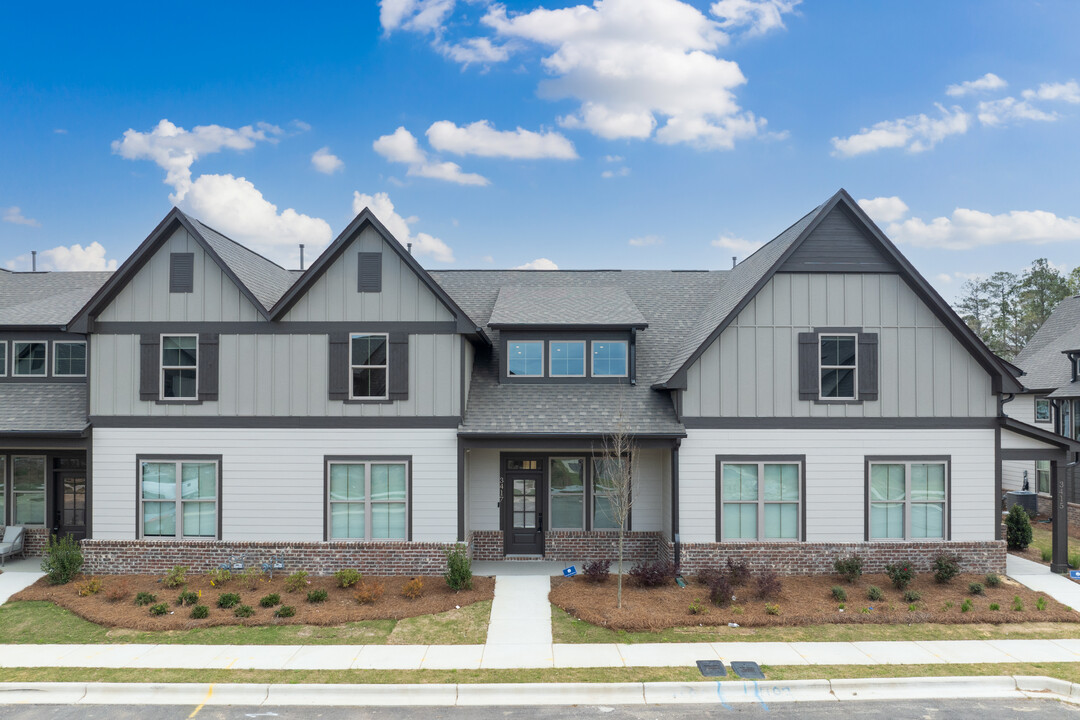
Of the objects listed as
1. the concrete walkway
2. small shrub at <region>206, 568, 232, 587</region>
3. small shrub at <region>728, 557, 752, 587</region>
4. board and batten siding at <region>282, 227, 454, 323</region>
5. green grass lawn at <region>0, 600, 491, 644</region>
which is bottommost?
the concrete walkway

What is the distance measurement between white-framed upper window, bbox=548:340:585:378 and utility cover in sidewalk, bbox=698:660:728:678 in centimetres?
831

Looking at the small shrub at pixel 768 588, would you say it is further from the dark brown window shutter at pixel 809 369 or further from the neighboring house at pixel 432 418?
the dark brown window shutter at pixel 809 369

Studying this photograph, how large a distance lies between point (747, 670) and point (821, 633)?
2499 mm

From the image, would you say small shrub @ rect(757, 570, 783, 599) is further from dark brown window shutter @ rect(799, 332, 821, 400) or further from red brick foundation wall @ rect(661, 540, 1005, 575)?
dark brown window shutter @ rect(799, 332, 821, 400)

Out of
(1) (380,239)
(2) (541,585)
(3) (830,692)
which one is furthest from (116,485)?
(3) (830,692)

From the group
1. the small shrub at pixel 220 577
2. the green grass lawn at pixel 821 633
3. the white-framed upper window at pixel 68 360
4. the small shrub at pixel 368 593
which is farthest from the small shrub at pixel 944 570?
the white-framed upper window at pixel 68 360

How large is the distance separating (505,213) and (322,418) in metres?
22.1

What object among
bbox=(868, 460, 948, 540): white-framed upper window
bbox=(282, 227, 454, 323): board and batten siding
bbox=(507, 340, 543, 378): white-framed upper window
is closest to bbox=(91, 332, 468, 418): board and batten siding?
bbox=(282, 227, 454, 323): board and batten siding

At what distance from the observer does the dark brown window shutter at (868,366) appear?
15055 mm

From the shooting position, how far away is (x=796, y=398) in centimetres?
1503

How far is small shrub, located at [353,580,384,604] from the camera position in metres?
12.9

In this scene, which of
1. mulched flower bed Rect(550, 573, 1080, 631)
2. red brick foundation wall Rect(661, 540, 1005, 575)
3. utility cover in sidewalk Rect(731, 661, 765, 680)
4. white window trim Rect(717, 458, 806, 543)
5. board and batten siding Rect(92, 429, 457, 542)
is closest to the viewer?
utility cover in sidewalk Rect(731, 661, 765, 680)

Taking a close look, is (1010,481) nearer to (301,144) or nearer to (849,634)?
(849,634)

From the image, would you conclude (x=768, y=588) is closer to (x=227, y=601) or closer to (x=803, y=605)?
(x=803, y=605)
